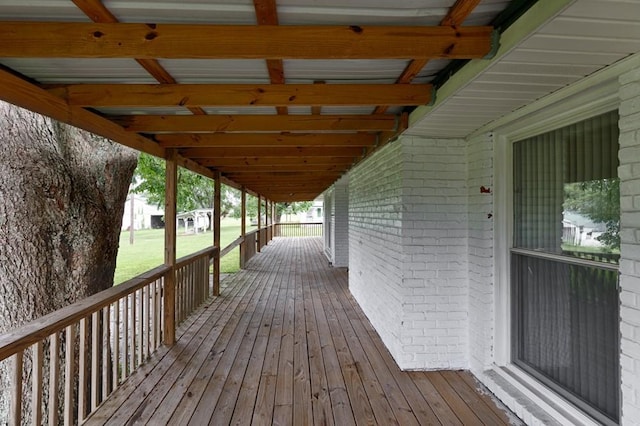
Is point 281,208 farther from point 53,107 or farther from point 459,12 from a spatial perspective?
point 459,12

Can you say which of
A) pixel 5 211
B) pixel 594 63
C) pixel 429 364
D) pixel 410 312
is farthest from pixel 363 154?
pixel 5 211

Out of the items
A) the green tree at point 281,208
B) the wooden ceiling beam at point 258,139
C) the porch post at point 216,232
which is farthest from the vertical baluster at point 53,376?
the green tree at point 281,208

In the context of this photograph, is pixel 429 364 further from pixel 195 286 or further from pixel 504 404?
pixel 195 286

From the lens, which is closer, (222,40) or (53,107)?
(222,40)

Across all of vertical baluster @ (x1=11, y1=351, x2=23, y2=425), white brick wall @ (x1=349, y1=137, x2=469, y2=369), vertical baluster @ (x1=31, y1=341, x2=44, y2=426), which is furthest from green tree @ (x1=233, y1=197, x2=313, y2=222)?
vertical baluster @ (x1=11, y1=351, x2=23, y2=425)

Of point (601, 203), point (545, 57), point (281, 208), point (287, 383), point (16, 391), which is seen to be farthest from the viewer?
point (281, 208)

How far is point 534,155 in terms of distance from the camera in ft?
8.07

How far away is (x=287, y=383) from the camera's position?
9.31 ft

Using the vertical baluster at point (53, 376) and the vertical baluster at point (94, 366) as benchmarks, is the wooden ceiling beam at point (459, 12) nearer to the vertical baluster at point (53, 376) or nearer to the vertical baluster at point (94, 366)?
the vertical baluster at point (53, 376)

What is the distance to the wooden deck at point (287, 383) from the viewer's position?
7.86 feet

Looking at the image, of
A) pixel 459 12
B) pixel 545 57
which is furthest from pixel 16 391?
pixel 545 57

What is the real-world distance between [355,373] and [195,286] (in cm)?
303

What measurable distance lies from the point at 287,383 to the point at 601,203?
258 centimetres

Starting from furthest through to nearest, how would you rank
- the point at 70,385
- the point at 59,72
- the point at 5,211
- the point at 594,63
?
the point at 5,211 < the point at 70,385 < the point at 59,72 < the point at 594,63
